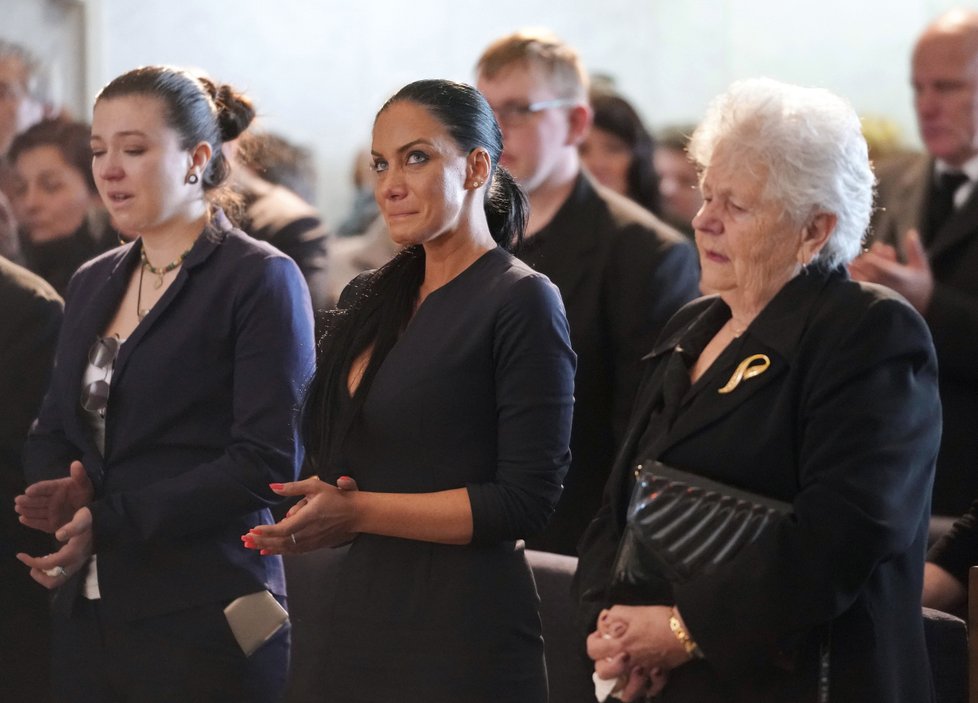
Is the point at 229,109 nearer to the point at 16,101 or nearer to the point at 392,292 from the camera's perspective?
the point at 392,292

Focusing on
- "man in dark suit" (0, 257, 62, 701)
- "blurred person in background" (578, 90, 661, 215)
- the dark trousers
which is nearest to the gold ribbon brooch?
the dark trousers

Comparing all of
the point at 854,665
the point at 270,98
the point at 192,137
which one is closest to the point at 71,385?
the point at 192,137

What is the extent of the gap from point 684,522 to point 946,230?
1.81 m

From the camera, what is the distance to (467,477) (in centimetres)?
198

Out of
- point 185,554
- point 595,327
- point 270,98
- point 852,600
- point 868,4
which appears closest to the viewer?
point 852,600

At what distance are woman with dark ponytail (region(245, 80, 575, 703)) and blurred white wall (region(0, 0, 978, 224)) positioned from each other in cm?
432

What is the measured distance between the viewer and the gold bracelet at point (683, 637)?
1.86 metres

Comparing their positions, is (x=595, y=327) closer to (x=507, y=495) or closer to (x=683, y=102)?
(x=507, y=495)

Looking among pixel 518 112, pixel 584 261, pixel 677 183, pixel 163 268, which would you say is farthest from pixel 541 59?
pixel 677 183

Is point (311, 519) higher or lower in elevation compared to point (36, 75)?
lower

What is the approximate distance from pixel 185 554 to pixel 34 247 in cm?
118

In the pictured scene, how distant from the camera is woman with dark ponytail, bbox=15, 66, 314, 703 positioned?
229cm

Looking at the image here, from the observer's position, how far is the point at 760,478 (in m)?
1.86

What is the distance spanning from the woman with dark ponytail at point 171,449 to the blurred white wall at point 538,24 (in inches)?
153
